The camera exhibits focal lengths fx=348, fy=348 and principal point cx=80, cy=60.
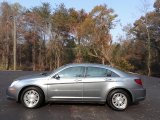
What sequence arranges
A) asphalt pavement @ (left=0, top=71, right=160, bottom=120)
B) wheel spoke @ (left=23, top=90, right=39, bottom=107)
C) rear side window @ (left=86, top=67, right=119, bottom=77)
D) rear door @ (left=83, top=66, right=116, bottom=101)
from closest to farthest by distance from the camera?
1. asphalt pavement @ (left=0, top=71, right=160, bottom=120)
2. wheel spoke @ (left=23, top=90, right=39, bottom=107)
3. rear door @ (left=83, top=66, right=116, bottom=101)
4. rear side window @ (left=86, top=67, right=119, bottom=77)

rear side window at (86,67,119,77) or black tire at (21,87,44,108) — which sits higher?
rear side window at (86,67,119,77)

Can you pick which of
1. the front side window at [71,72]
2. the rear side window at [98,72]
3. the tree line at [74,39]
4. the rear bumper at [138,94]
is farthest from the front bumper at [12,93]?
the tree line at [74,39]

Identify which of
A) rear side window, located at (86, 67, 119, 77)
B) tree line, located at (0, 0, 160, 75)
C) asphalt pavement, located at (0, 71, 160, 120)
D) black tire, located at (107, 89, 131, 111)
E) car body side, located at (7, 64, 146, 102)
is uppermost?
tree line, located at (0, 0, 160, 75)

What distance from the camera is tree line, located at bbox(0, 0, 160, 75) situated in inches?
2250

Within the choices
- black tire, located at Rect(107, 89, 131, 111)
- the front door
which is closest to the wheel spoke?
the front door

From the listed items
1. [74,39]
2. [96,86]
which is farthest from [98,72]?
[74,39]

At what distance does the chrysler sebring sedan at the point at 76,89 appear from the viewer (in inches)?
424

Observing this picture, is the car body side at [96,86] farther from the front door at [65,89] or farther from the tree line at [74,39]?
the tree line at [74,39]

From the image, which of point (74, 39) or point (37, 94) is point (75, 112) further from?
point (74, 39)

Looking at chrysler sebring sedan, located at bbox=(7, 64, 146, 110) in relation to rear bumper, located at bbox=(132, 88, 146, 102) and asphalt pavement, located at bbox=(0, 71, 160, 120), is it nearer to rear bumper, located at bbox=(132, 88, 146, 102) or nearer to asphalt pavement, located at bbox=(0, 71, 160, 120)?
rear bumper, located at bbox=(132, 88, 146, 102)

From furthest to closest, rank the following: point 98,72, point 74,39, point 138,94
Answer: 1. point 74,39
2. point 98,72
3. point 138,94

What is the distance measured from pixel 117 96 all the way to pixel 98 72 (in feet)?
3.19

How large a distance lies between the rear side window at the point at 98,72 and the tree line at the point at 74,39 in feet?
143

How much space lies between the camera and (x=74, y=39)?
2514 inches
